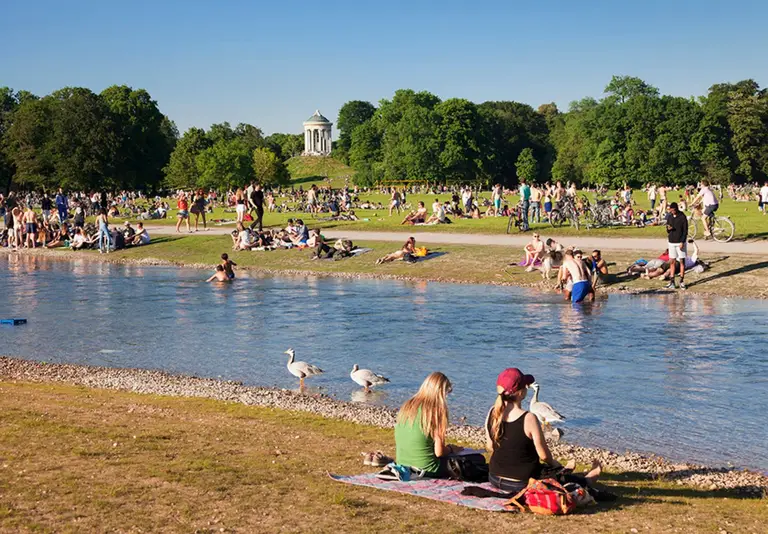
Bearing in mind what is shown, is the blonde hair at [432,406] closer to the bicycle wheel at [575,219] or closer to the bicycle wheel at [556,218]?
the bicycle wheel at [575,219]

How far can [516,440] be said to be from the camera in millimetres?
7566

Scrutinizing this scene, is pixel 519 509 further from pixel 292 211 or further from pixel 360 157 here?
pixel 360 157

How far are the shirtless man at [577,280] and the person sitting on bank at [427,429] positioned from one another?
15.0m

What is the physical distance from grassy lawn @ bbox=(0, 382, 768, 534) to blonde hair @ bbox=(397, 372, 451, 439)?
2.39 feet

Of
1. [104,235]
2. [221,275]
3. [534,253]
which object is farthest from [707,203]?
[104,235]

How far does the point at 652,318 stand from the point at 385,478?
1373 cm

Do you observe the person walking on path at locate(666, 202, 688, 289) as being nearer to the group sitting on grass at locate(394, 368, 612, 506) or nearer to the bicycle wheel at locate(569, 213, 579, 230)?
the bicycle wheel at locate(569, 213, 579, 230)

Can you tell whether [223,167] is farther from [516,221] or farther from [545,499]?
[545,499]

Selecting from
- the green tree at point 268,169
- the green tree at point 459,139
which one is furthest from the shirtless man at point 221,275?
the green tree at point 268,169

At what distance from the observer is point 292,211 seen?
56.5 meters

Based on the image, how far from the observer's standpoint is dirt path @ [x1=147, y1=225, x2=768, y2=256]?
90.9ft

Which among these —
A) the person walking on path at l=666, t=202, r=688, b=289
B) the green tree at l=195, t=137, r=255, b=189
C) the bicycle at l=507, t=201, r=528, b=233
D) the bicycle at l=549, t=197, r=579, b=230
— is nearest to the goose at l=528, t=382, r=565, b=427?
the person walking on path at l=666, t=202, r=688, b=289

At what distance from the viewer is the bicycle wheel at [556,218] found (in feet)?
120

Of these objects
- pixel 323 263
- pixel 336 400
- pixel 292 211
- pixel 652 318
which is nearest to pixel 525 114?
pixel 292 211
